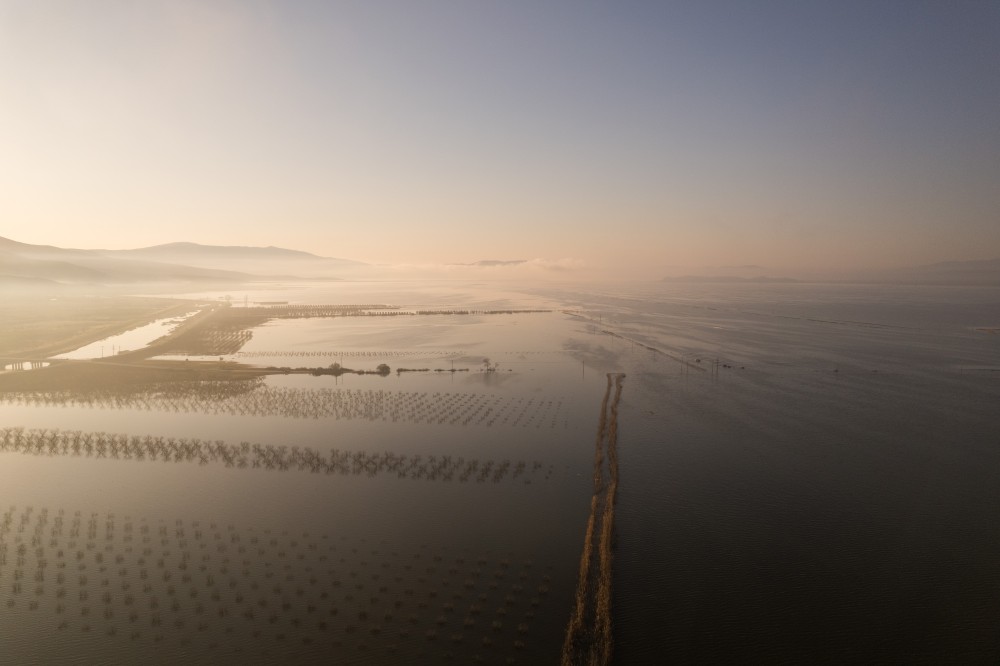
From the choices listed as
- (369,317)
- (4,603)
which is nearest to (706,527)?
(4,603)

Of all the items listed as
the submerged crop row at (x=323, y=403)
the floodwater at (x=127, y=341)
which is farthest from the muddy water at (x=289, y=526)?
the floodwater at (x=127, y=341)

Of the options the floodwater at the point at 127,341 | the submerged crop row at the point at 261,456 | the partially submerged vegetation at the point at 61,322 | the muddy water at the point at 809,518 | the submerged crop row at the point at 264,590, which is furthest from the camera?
the partially submerged vegetation at the point at 61,322

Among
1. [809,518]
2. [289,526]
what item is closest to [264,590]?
[289,526]

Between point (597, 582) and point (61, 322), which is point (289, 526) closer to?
point (597, 582)

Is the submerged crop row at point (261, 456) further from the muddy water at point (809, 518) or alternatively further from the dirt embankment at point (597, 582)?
the muddy water at point (809, 518)

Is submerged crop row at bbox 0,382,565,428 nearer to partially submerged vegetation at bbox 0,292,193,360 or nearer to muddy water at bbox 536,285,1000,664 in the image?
muddy water at bbox 536,285,1000,664

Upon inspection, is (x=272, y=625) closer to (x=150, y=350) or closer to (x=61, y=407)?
(x=61, y=407)

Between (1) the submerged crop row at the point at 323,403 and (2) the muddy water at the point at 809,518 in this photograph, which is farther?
(1) the submerged crop row at the point at 323,403

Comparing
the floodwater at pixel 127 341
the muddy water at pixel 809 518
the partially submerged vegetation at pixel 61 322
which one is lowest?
the muddy water at pixel 809 518
